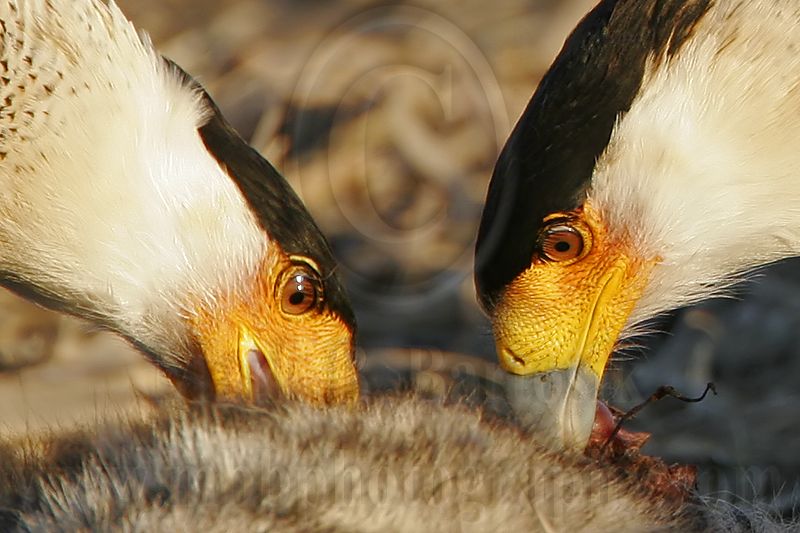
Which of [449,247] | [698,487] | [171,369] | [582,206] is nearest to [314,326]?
[171,369]

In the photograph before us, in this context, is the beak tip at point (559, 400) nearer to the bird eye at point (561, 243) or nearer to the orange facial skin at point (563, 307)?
the orange facial skin at point (563, 307)

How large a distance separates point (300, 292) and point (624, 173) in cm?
46

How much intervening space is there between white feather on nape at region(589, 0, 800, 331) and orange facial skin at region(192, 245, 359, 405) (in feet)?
1.31

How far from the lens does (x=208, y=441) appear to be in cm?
143

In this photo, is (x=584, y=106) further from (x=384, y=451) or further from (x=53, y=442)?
(x=53, y=442)

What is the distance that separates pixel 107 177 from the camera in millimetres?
1991

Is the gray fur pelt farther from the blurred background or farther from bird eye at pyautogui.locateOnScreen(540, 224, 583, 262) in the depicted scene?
the blurred background

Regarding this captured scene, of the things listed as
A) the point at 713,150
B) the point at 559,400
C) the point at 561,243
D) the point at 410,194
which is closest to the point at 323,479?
the point at 559,400

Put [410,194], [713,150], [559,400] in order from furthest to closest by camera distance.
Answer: [410,194], [713,150], [559,400]

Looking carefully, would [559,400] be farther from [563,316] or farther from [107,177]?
[107,177]

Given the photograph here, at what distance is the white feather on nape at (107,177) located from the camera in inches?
77.1

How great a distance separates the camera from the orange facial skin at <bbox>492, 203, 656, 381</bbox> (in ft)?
6.41

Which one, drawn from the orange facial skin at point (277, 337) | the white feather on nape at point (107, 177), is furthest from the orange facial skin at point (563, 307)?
the white feather on nape at point (107, 177)

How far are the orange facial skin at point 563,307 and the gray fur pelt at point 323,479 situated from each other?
1.30 feet
